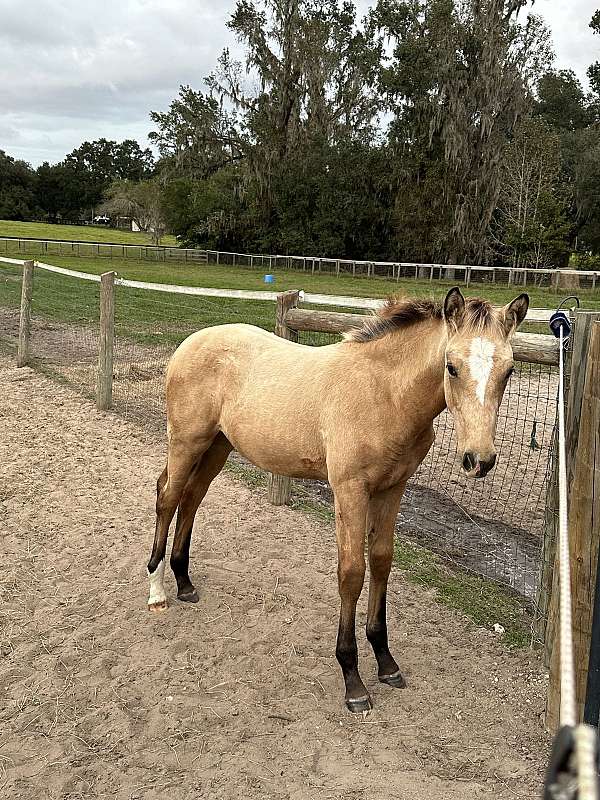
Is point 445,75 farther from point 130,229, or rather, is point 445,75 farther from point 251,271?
point 130,229

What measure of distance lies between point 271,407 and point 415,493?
8.54ft

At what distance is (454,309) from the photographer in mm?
2461

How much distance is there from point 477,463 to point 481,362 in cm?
36

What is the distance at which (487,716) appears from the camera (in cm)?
286

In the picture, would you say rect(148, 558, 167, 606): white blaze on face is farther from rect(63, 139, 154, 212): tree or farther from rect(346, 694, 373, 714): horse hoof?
rect(63, 139, 154, 212): tree

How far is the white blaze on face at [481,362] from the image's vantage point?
233 centimetres

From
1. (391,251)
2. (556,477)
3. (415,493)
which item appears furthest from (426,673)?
(391,251)

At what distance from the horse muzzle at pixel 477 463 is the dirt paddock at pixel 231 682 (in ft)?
3.94

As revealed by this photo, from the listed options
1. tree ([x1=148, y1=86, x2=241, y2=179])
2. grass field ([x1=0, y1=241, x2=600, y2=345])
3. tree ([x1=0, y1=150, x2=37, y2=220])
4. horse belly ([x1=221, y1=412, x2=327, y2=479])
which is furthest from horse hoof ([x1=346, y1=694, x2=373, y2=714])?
tree ([x1=0, y1=150, x2=37, y2=220])

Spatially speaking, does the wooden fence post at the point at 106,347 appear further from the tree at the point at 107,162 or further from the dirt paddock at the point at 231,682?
the tree at the point at 107,162

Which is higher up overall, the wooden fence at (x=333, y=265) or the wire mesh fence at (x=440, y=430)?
the wooden fence at (x=333, y=265)

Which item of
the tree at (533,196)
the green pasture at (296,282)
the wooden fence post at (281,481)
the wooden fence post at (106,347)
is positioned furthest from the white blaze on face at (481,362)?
the tree at (533,196)

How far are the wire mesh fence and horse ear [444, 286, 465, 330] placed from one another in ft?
4.67

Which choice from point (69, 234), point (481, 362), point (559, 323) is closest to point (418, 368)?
point (481, 362)
